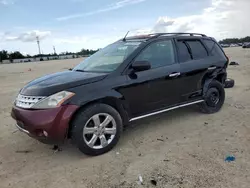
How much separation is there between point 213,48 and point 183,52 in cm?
103

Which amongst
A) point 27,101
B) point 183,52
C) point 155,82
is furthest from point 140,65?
point 27,101

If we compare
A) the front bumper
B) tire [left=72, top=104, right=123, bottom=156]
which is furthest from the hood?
tire [left=72, top=104, right=123, bottom=156]

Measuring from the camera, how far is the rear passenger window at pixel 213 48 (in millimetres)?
5492

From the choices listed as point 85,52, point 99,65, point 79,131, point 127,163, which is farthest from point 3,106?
point 85,52

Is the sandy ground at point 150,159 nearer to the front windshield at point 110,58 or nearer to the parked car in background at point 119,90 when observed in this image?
the parked car in background at point 119,90

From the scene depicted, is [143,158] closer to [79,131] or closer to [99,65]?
[79,131]

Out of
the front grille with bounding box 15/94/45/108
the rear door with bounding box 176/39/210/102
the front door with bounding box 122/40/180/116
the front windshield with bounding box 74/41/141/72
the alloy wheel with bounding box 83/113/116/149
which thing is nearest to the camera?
the front grille with bounding box 15/94/45/108

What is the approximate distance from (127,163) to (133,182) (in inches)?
18.8

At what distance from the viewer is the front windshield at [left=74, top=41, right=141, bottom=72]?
168 inches

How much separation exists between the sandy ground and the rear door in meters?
0.60

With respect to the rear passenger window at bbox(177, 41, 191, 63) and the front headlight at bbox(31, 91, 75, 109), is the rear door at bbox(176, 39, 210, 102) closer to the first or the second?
the rear passenger window at bbox(177, 41, 191, 63)

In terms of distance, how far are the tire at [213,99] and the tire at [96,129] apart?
2.33 m

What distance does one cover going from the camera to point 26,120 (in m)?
3.49

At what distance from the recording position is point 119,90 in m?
3.94
